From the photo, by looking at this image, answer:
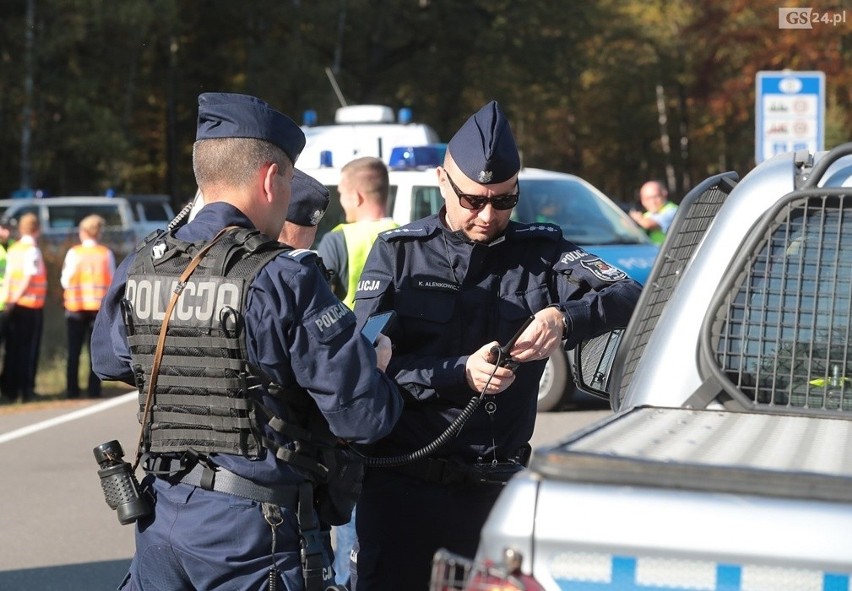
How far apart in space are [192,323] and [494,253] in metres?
1.10

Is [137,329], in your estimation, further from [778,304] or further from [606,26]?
[606,26]

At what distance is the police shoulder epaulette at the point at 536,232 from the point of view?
3900 mm

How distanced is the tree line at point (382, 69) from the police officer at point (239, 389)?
18.8 m

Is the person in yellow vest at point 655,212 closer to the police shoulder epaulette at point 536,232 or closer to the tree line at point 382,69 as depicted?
the tree line at point 382,69

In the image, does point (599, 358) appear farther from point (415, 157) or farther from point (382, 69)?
point (382, 69)

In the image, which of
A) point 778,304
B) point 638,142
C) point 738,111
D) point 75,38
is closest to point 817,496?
point 778,304

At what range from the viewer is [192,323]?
308 cm

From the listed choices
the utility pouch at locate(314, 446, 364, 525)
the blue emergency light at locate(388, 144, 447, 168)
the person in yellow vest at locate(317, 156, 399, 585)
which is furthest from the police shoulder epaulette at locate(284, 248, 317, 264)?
the blue emergency light at locate(388, 144, 447, 168)

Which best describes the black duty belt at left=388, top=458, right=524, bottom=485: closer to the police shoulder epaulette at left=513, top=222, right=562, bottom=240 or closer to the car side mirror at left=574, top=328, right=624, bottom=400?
the car side mirror at left=574, top=328, right=624, bottom=400

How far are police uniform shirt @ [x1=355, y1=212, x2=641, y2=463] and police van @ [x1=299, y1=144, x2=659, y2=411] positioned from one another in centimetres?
614

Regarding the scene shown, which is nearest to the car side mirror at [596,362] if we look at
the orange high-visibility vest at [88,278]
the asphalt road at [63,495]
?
the asphalt road at [63,495]

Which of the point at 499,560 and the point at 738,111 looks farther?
the point at 738,111

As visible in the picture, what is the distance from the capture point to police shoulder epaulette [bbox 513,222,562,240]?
154 inches

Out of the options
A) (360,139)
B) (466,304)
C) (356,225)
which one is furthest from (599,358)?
(360,139)
